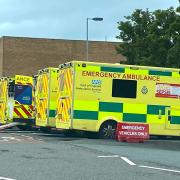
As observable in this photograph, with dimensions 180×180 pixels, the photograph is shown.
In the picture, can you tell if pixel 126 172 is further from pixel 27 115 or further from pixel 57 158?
pixel 27 115

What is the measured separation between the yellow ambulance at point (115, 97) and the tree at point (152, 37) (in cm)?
1035

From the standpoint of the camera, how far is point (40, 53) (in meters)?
59.4

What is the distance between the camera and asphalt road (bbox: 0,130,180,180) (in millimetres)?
10508

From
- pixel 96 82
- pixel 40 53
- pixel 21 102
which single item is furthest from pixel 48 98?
pixel 40 53

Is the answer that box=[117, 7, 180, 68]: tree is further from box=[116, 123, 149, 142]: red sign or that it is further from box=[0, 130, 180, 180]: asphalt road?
box=[0, 130, 180, 180]: asphalt road

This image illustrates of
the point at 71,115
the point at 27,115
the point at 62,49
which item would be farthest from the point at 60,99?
the point at 62,49

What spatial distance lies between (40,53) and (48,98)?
125 feet

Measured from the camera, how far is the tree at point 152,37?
1240 inches

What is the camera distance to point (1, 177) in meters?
10.0

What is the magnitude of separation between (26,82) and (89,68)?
246 inches

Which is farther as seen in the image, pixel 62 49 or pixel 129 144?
pixel 62 49

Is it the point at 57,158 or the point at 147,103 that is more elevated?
the point at 147,103

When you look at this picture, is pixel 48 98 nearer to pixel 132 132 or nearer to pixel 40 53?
pixel 132 132

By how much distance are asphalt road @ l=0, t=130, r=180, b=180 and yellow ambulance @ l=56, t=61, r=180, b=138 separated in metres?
1.92
